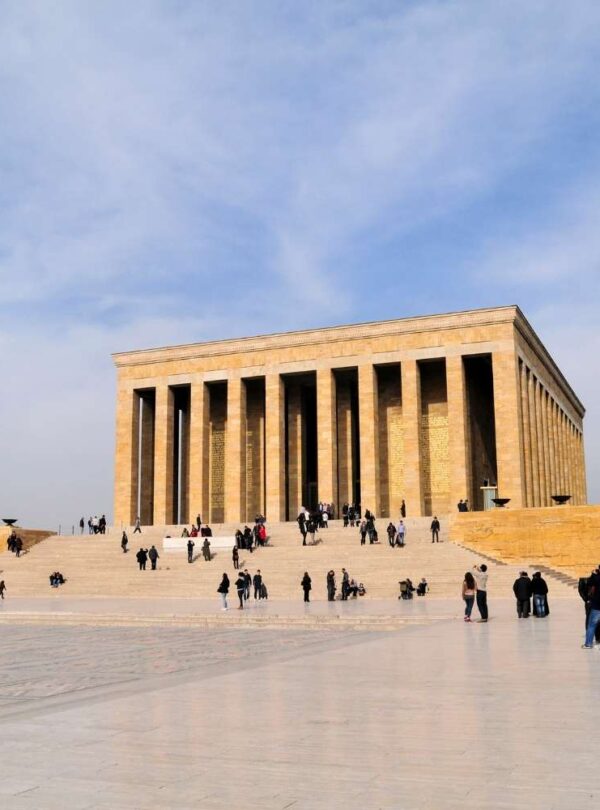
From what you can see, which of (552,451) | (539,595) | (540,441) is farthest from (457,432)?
(539,595)

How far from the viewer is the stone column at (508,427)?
39.0 metres

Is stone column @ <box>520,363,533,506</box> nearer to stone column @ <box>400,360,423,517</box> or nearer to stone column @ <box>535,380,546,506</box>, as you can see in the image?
stone column @ <box>535,380,546,506</box>

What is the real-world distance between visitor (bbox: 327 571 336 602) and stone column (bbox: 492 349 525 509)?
57.2 feet

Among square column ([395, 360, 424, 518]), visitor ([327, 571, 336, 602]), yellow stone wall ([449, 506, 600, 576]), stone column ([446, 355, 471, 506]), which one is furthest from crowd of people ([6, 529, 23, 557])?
stone column ([446, 355, 471, 506])

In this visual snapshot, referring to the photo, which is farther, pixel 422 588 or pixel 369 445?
pixel 369 445

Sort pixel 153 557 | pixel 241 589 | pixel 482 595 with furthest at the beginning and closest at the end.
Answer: pixel 153 557 → pixel 241 589 → pixel 482 595

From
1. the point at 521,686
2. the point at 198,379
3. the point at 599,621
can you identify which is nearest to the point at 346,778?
the point at 521,686

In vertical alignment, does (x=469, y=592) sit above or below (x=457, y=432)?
below

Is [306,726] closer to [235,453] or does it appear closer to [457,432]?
[457,432]

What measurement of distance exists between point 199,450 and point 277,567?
1730 centimetres

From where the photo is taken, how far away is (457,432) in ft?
131

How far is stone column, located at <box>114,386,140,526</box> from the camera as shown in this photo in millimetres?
45750

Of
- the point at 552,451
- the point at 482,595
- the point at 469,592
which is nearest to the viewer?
the point at 482,595

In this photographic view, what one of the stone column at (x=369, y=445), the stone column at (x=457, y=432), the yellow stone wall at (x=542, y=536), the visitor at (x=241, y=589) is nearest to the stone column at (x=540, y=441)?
the stone column at (x=457, y=432)
